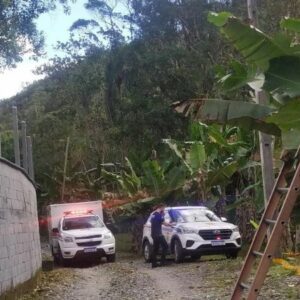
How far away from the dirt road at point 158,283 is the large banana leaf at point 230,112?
3199 millimetres

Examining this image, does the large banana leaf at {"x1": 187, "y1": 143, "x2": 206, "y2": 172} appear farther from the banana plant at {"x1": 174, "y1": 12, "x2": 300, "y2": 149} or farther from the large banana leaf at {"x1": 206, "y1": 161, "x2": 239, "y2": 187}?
the banana plant at {"x1": 174, "y1": 12, "x2": 300, "y2": 149}

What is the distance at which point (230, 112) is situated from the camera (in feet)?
29.9

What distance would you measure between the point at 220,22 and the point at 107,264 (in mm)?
14326

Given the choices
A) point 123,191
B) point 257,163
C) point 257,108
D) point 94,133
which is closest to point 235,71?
point 257,108

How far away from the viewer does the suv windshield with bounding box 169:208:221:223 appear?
1925 centimetres

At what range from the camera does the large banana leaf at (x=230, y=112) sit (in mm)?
9062

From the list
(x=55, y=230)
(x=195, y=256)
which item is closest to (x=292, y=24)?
(x=195, y=256)

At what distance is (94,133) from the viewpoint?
139 ft

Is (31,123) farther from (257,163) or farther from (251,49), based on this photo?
(251,49)

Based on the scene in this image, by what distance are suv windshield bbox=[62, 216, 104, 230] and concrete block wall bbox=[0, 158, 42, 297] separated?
6.21 m

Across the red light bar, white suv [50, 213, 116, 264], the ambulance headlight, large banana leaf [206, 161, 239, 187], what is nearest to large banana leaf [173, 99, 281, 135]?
large banana leaf [206, 161, 239, 187]

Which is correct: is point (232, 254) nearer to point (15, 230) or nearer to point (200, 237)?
point (200, 237)

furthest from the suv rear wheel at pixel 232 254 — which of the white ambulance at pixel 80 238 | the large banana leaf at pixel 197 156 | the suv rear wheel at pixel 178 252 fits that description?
the white ambulance at pixel 80 238

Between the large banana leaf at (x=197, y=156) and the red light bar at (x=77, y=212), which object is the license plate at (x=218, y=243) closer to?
the large banana leaf at (x=197, y=156)
